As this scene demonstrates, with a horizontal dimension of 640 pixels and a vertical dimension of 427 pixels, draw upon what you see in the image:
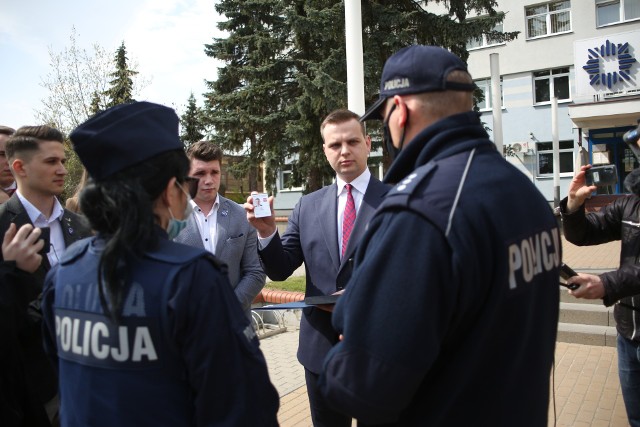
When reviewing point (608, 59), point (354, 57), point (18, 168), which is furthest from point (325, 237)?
point (608, 59)

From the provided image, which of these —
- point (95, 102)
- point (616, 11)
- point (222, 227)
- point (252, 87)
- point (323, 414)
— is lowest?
point (323, 414)

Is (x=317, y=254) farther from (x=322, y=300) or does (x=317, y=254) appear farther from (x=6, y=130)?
(x=6, y=130)

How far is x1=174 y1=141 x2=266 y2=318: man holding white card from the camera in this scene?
137 inches

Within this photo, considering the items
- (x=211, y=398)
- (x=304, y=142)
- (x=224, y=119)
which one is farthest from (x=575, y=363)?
(x=224, y=119)

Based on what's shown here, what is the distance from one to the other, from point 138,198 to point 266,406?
72cm

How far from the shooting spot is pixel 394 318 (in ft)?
4.33

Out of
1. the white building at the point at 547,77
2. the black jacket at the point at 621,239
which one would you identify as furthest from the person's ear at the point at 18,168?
the white building at the point at 547,77

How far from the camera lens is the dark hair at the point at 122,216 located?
1.40 metres

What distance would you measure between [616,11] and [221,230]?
24.9 meters

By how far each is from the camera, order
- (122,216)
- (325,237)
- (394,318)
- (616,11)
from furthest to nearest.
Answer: (616,11) < (325,237) < (122,216) < (394,318)

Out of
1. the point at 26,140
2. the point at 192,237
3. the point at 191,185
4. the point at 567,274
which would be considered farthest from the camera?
the point at 192,237

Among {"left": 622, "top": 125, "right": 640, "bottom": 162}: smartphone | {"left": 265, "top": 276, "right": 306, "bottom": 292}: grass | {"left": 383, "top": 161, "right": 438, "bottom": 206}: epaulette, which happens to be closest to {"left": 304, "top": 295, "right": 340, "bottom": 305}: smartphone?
{"left": 383, "top": 161, "right": 438, "bottom": 206}: epaulette

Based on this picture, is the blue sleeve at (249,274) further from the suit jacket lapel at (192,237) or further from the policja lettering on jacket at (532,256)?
the policja lettering on jacket at (532,256)

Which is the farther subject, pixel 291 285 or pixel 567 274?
pixel 291 285
